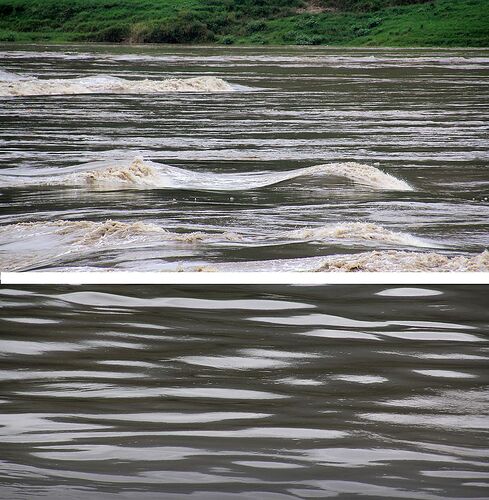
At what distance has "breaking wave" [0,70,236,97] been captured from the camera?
5203mm

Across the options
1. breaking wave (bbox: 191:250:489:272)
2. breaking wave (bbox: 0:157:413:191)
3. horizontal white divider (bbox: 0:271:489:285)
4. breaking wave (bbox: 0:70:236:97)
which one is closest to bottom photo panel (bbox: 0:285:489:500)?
horizontal white divider (bbox: 0:271:489:285)

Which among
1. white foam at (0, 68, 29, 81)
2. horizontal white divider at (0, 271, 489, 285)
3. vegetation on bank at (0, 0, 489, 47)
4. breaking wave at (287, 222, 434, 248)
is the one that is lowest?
horizontal white divider at (0, 271, 489, 285)

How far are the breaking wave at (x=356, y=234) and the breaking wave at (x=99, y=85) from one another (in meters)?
0.94

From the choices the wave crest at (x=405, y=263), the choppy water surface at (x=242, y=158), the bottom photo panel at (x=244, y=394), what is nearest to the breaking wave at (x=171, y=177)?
the choppy water surface at (x=242, y=158)

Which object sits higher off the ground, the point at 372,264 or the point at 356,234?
the point at 356,234

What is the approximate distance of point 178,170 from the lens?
5.05m

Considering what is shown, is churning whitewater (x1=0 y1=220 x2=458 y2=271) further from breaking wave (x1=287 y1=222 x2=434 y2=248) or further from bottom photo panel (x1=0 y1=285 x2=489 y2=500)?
bottom photo panel (x1=0 y1=285 x2=489 y2=500)

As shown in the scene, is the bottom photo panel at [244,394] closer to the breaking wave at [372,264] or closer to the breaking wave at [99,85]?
the breaking wave at [372,264]

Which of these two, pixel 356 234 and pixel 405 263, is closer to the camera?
pixel 405 263

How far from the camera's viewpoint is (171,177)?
16.5 feet

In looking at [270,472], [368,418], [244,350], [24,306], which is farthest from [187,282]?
[270,472]

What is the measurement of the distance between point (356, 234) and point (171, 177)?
0.97 metres

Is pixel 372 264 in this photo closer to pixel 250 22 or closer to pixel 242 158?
pixel 242 158

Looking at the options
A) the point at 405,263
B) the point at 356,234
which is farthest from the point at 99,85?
the point at 405,263
